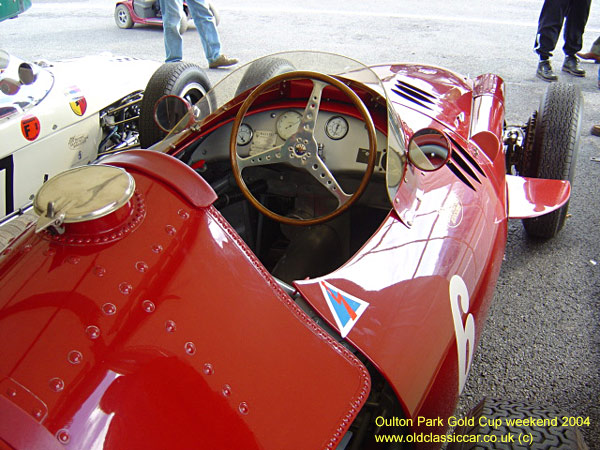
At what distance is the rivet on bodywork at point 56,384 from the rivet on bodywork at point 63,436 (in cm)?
8

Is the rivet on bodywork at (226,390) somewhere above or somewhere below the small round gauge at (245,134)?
below

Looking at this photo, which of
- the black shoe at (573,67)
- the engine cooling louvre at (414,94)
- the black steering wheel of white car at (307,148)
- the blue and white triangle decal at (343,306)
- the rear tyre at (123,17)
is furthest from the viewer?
the rear tyre at (123,17)

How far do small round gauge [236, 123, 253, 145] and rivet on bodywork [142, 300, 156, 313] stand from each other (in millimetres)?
1113

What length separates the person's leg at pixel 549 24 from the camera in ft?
18.2

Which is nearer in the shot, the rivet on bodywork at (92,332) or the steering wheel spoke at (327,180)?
the rivet on bodywork at (92,332)

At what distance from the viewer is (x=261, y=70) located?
2.22m

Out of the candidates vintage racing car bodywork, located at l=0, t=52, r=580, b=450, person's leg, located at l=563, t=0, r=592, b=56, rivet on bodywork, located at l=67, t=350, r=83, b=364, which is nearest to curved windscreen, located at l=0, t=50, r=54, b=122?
vintage racing car bodywork, located at l=0, t=52, r=580, b=450

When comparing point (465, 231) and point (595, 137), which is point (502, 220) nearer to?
point (465, 231)

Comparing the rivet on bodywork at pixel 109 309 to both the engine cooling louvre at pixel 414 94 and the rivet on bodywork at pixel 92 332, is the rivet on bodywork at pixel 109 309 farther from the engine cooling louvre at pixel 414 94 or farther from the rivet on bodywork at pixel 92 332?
the engine cooling louvre at pixel 414 94

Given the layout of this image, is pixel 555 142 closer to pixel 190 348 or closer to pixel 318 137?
pixel 318 137

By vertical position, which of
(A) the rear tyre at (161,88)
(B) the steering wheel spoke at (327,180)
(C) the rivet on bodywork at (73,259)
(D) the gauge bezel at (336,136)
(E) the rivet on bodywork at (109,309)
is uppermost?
(C) the rivet on bodywork at (73,259)

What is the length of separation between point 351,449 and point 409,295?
467 mm

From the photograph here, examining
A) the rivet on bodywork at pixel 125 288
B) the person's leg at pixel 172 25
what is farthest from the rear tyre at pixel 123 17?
the rivet on bodywork at pixel 125 288

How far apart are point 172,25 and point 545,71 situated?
401 centimetres
